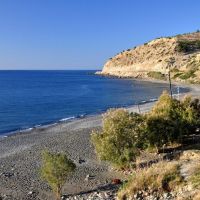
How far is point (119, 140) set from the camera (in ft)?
88.2

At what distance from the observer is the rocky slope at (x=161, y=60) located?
130875 millimetres

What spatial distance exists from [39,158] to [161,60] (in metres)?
121

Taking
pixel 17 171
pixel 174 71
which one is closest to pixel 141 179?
pixel 17 171

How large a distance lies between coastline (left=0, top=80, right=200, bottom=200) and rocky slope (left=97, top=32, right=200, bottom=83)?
74.9m

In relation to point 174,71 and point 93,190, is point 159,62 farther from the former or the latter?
point 93,190

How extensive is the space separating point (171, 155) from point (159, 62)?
12315 cm

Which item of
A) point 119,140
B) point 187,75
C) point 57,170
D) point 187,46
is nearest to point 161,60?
point 187,46

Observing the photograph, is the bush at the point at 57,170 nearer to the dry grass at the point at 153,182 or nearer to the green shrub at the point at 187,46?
the dry grass at the point at 153,182

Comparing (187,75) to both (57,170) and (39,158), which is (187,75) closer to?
(39,158)

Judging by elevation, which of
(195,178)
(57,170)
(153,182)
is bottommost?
(57,170)

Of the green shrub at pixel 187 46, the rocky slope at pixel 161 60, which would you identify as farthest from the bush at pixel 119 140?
the green shrub at pixel 187 46

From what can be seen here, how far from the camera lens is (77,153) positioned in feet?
114

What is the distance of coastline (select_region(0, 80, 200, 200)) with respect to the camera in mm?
25281

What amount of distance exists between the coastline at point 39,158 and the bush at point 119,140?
1.12 m
